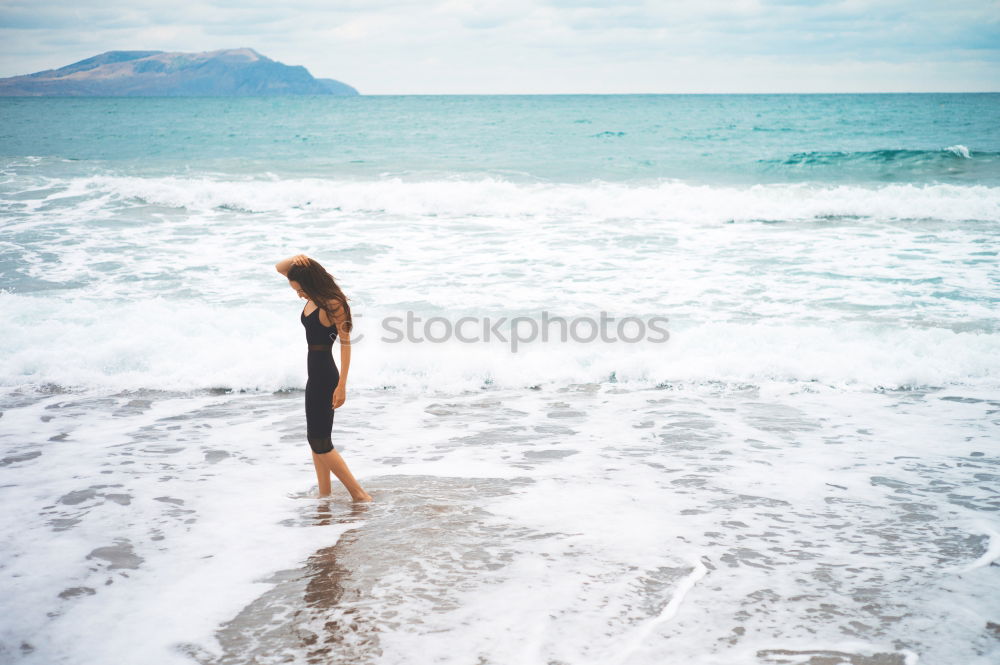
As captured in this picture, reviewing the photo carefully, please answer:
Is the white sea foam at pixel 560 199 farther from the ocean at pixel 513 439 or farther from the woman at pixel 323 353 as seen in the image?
the woman at pixel 323 353

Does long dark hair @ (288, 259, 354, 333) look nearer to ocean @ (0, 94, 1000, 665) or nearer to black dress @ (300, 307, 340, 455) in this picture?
black dress @ (300, 307, 340, 455)

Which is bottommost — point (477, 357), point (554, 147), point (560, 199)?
point (477, 357)

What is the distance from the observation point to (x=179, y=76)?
500ft

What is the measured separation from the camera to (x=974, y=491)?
524 cm

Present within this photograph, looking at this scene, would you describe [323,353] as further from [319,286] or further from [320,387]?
[319,286]

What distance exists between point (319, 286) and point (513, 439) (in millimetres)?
2544

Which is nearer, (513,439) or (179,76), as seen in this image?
→ (513,439)

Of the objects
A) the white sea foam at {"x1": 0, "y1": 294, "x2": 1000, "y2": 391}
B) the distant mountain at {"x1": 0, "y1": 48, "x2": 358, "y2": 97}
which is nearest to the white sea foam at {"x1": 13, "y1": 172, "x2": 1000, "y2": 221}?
the white sea foam at {"x1": 0, "y1": 294, "x2": 1000, "y2": 391}

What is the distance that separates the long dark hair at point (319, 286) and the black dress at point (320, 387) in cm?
15

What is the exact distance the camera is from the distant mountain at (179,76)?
128m

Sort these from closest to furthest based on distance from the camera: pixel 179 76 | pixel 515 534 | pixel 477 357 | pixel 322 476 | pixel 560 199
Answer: pixel 515 534 → pixel 322 476 → pixel 477 357 → pixel 560 199 → pixel 179 76

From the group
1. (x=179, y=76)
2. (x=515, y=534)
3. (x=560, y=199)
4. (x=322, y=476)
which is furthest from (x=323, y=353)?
(x=179, y=76)

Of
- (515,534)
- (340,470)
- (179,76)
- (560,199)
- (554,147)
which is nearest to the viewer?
(515,534)

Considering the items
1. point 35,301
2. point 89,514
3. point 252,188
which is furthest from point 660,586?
point 252,188
